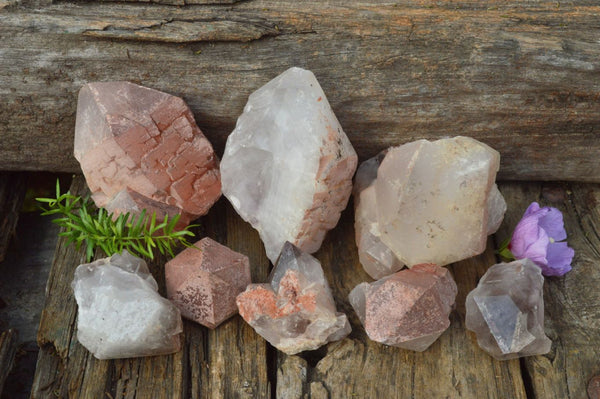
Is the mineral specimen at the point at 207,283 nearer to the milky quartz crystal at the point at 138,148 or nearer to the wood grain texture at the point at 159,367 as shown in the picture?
the wood grain texture at the point at 159,367

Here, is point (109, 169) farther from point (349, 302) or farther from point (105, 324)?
point (349, 302)

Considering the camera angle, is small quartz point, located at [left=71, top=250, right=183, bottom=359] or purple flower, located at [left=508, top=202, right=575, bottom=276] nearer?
small quartz point, located at [left=71, top=250, right=183, bottom=359]

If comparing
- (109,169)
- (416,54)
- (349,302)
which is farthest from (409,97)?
(109,169)

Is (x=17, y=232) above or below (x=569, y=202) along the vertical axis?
below

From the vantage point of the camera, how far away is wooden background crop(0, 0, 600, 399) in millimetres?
2621

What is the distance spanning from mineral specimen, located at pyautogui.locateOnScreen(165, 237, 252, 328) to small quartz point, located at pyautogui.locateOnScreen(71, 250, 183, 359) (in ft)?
0.35

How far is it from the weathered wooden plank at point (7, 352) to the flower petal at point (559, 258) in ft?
7.16

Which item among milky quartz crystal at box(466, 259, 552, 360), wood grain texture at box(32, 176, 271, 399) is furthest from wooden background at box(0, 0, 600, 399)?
milky quartz crystal at box(466, 259, 552, 360)

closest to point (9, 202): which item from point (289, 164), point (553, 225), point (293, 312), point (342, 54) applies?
point (289, 164)

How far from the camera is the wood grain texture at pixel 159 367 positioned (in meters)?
2.58

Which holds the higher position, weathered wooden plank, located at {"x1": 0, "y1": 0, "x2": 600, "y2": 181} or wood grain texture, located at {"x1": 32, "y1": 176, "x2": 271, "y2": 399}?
weathered wooden plank, located at {"x1": 0, "y1": 0, "x2": 600, "y2": 181}

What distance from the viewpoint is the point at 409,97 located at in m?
2.95

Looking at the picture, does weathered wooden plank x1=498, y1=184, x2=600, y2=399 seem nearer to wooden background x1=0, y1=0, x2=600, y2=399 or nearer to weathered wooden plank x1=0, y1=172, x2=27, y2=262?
wooden background x1=0, y1=0, x2=600, y2=399

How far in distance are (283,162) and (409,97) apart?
614 millimetres
